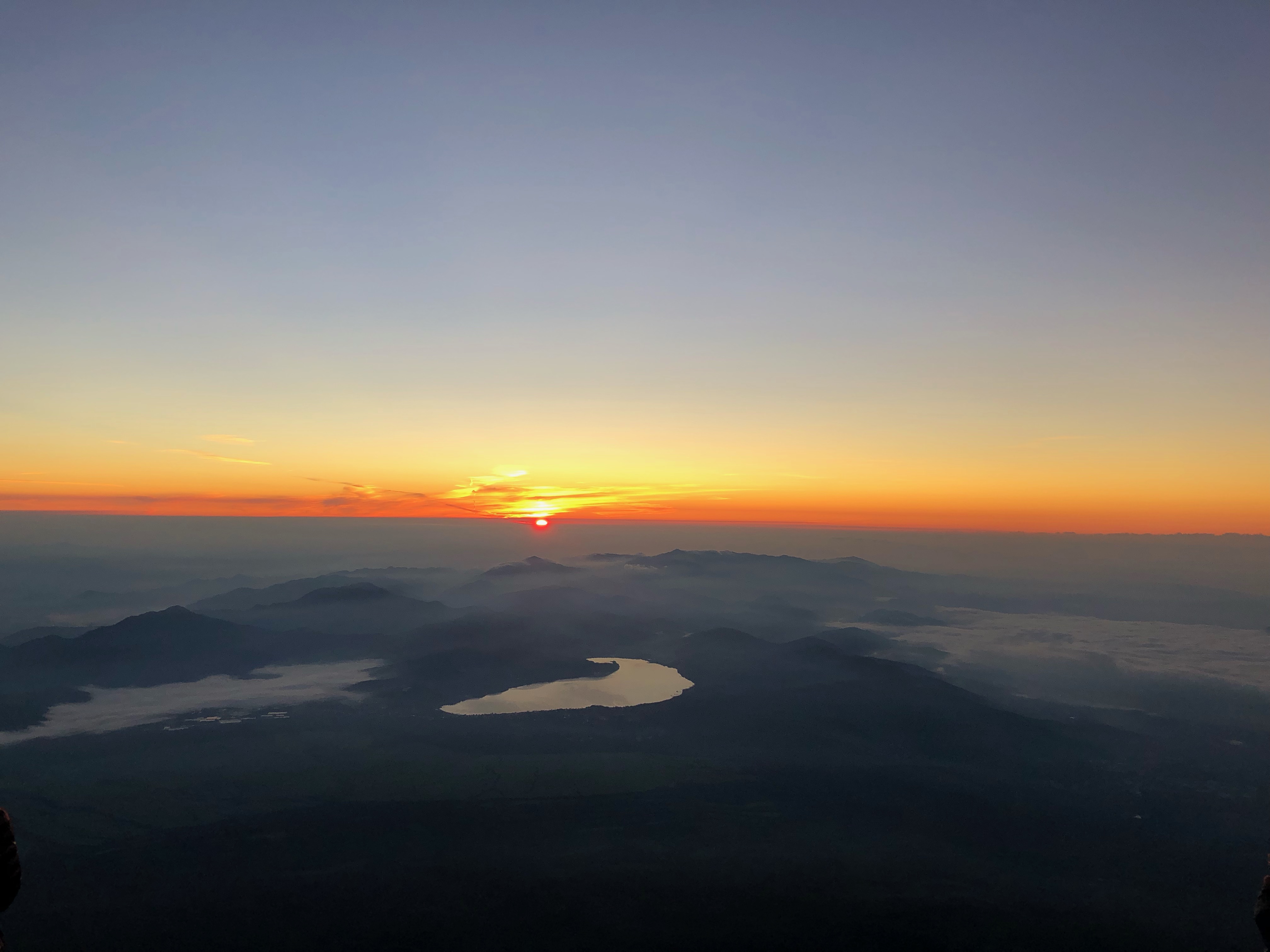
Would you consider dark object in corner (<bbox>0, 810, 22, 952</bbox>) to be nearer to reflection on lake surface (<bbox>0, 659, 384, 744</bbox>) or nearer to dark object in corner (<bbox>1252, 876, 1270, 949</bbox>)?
dark object in corner (<bbox>1252, 876, 1270, 949</bbox>)

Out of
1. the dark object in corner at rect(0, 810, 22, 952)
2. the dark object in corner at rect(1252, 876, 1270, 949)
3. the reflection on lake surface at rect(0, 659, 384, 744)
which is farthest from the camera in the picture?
the reflection on lake surface at rect(0, 659, 384, 744)

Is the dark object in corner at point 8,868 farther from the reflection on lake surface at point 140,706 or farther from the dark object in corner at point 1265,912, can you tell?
the reflection on lake surface at point 140,706

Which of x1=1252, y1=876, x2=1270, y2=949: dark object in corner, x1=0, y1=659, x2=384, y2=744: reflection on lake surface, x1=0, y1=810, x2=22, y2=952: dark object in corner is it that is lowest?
x1=0, y1=659, x2=384, y2=744: reflection on lake surface

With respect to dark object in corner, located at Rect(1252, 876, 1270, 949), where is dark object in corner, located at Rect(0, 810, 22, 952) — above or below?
above

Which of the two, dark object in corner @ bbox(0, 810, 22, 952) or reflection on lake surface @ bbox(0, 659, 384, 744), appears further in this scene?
reflection on lake surface @ bbox(0, 659, 384, 744)

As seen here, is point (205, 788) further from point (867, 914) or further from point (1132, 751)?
point (1132, 751)

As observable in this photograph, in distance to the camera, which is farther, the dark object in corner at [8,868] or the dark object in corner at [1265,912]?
the dark object in corner at [1265,912]

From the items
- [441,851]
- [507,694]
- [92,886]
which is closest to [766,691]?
[507,694]

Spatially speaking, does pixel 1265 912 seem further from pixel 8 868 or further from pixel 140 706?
pixel 140 706

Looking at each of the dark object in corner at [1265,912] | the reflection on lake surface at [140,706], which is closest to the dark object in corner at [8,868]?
the dark object in corner at [1265,912]

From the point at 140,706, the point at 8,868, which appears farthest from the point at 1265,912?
the point at 140,706

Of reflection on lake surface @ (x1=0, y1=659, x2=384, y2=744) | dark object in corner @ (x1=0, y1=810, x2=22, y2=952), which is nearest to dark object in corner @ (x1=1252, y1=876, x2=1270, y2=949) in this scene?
dark object in corner @ (x1=0, y1=810, x2=22, y2=952)
